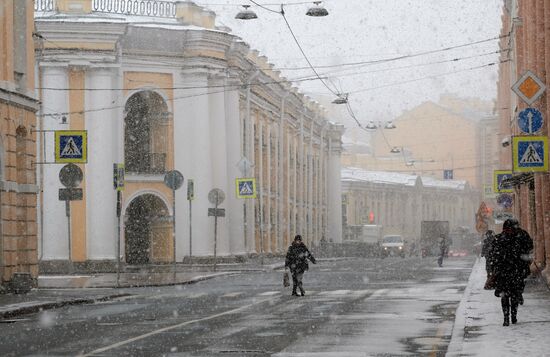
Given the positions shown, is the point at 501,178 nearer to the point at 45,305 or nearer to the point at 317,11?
the point at 317,11

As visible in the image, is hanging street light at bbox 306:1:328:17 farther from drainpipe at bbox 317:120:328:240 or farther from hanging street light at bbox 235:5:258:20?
drainpipe at bbox 317:120:328:240

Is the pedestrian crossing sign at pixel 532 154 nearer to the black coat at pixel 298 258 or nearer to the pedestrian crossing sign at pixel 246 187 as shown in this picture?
the black coat at pixel 298 258

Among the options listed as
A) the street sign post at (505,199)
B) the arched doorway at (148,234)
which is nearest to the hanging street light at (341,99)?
the arched doorway at (148,234)

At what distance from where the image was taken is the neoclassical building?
163ft

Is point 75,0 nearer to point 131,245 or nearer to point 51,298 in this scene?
point 131,245

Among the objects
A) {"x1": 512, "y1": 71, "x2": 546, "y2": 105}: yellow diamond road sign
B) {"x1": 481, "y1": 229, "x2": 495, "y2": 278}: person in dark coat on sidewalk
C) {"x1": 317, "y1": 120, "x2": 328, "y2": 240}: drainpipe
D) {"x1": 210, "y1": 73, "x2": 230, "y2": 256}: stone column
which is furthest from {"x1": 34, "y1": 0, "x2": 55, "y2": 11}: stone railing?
{"x1": 317, "y1": 120, "x2": 328, "y2": 240}: drainpipe

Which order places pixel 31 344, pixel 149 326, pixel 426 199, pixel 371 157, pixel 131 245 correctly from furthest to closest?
pixel 371 157, pixel 426 199, pixel 131 245, pixel 149 326, pixel 31 344

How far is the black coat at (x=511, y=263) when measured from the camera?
16.9 m

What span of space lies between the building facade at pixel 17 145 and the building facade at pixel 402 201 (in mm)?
68250

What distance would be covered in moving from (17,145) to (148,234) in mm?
23743

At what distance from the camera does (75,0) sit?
49.9 meters

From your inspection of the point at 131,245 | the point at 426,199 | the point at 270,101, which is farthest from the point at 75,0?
the point at 426,199

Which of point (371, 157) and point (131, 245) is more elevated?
point (371, 157)

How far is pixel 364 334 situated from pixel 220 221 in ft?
124
